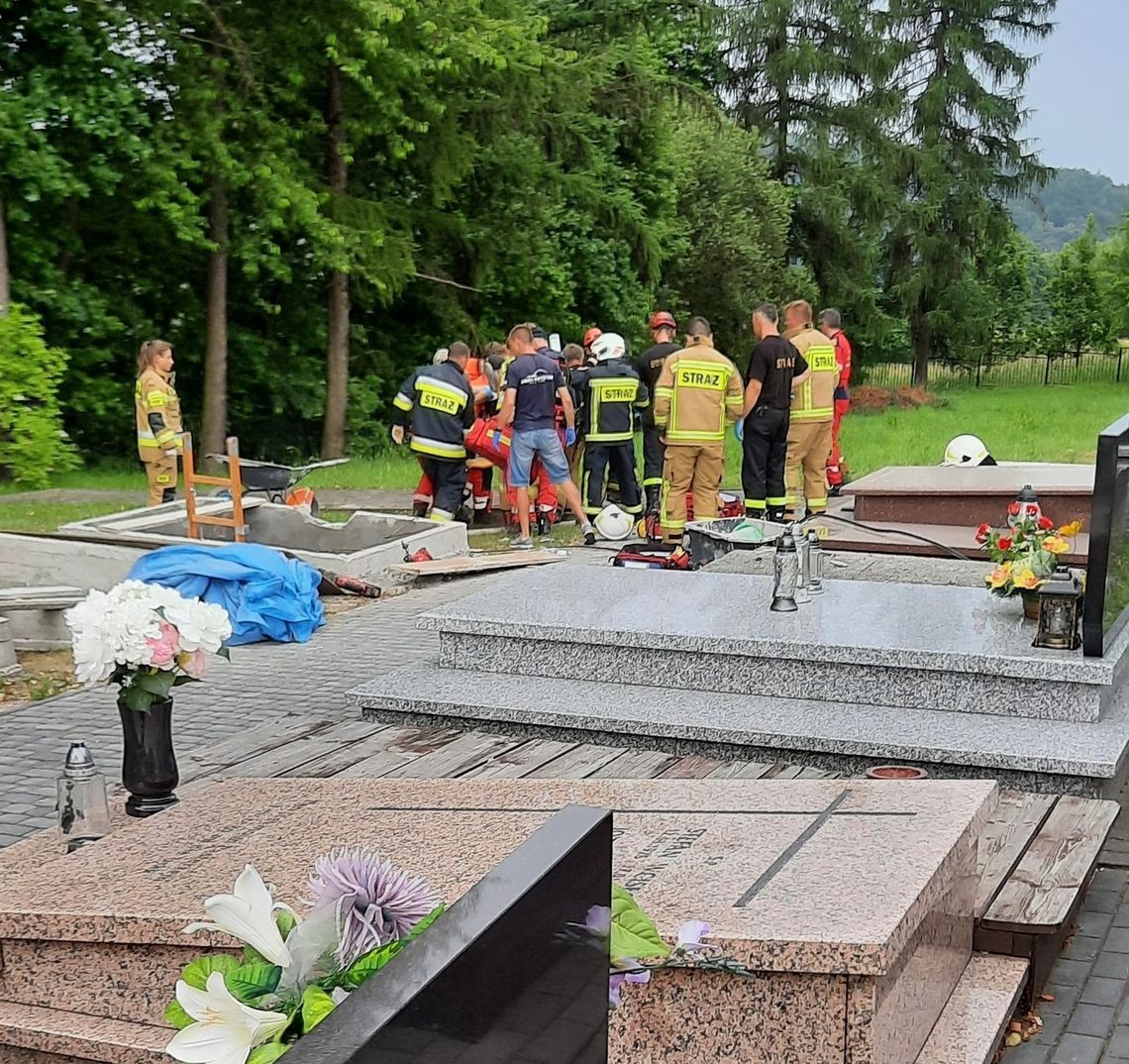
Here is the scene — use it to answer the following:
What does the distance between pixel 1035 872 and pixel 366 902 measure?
10.6 ft

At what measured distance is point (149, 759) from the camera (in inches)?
196

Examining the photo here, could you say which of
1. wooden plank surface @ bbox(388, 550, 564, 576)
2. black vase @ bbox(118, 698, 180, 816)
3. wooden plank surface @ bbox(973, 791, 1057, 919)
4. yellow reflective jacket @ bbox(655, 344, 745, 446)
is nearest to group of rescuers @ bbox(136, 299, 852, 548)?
yellow reflective jacket @ bbox(655, 344, 745, 446)

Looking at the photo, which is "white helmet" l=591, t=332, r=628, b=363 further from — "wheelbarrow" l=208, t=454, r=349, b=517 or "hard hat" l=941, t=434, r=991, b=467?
"hard hat" l=941, t=434, r=991, b=467

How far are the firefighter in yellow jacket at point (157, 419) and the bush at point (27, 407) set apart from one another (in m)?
3.62

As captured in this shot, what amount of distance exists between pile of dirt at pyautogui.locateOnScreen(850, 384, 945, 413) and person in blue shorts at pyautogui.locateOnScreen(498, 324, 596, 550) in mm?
23232

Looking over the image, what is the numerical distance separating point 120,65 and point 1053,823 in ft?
57.6

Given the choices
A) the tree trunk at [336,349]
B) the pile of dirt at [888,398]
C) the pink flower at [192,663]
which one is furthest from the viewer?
the pile of dirt at [888,398]

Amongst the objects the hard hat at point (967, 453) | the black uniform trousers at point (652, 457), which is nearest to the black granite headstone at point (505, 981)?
the black uniform trousers at point (652, 457)

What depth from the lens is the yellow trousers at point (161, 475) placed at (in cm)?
1441

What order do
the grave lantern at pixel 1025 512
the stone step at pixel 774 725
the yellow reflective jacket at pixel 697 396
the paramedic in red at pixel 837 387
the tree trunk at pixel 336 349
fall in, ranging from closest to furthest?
the stone step at pixel 774 725 → the grave lantern at pixel 1025 512 → the yellow reflective jacket at pixel 697 396 → the paramedic in red at pixel 837 387 → the tree trunk at pixel 336 349

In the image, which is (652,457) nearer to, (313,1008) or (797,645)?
(797,645)

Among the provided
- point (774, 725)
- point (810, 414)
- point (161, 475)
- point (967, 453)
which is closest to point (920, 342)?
point (967, 453)

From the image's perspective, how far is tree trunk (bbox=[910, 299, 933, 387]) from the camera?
47.0 m

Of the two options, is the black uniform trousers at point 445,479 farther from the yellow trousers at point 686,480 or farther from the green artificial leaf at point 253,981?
the green artificial leaf at point 253,981
